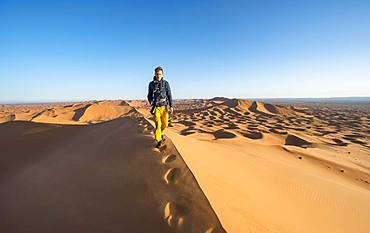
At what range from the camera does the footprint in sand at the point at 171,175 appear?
2984mm

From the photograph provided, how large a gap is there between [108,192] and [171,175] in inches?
32.1

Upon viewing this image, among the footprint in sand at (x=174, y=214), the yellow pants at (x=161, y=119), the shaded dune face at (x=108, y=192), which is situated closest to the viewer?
the footprint in sand at (x=174, y=214)

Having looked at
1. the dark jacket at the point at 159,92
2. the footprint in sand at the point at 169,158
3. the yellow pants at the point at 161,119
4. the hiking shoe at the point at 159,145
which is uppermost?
the dark jacket at the point at 159,92

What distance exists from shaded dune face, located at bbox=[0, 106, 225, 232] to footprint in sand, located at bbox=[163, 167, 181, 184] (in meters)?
0.01

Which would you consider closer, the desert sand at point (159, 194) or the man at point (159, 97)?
the desert sand at point (159, 194)

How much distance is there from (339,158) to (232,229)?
6.95m

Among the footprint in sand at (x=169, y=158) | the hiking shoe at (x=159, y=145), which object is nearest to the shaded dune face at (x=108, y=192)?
the footprint in sand at (x=169, y=158)

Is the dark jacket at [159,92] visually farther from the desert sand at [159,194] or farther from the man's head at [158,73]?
the desert sand at [159,194]

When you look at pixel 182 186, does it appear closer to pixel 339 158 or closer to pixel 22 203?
pixel 22 203

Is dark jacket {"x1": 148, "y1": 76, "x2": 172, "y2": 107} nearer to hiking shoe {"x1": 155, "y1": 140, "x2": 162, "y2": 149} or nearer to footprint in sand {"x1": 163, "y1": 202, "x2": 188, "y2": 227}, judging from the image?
hiking shoe {"x1": 155, "y1": 140, "x2": 162, "y2": 149}

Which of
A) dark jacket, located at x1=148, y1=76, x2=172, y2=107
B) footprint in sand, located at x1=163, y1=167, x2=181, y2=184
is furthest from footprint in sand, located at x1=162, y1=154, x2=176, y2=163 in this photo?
dark jacket, located at x1=148, y1=76, x2=172, y2=107

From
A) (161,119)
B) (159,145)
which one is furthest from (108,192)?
(161,119)

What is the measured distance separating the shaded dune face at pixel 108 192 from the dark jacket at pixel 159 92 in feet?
2.48

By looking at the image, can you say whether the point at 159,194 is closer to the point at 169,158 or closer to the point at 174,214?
the point at 174,214
